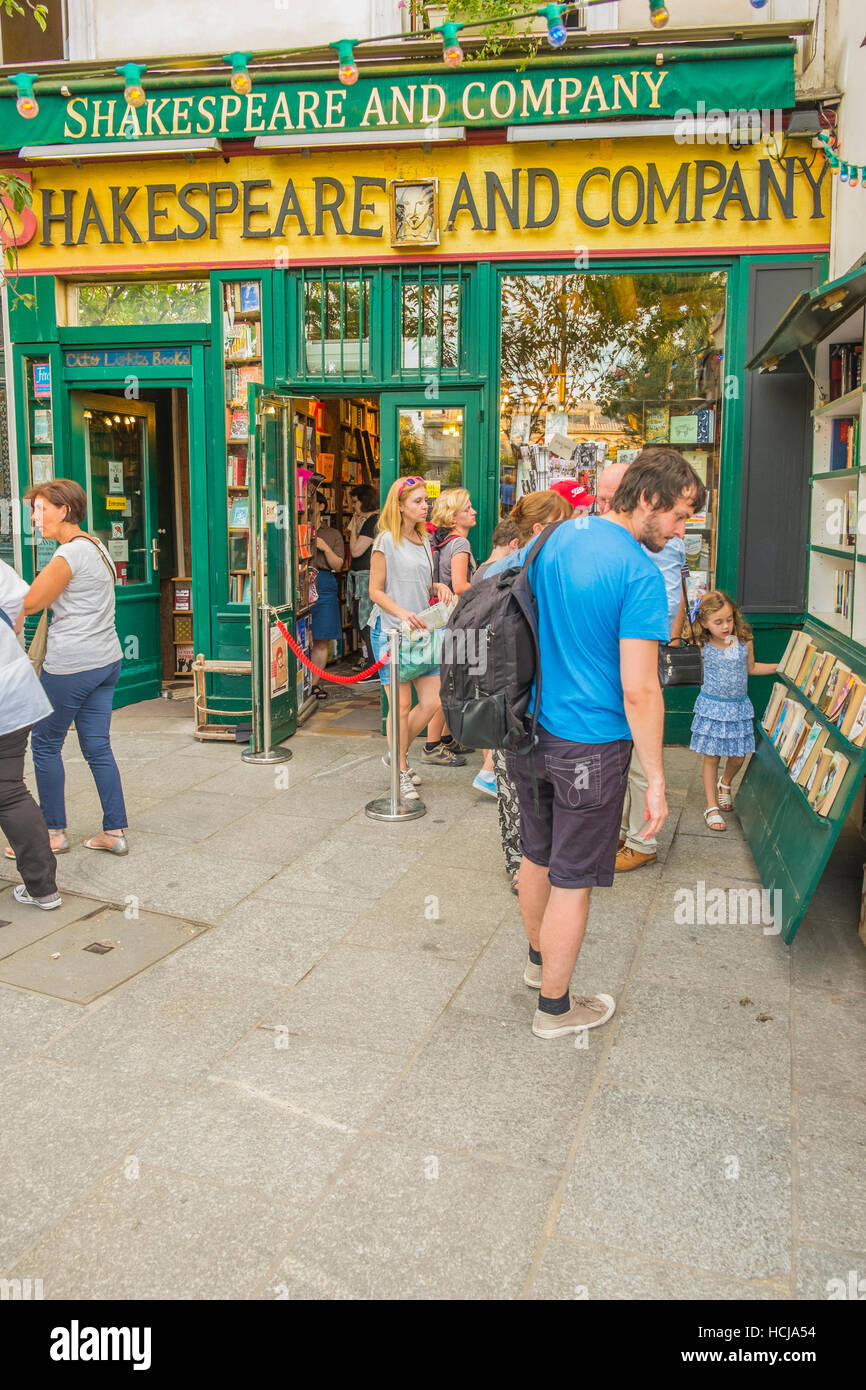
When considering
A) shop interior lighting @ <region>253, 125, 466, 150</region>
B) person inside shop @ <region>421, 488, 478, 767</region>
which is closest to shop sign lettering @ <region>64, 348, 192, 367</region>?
shop interior lighting @ <region>253, 125, 466, 150</region>

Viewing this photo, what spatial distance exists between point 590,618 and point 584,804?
2.00 feet

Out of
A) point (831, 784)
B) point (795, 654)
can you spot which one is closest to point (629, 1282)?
point (831, 784)

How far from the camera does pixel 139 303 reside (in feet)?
28.7

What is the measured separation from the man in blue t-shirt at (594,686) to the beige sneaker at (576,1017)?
148 mm

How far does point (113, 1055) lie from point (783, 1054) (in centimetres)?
230

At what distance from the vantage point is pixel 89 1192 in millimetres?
2967

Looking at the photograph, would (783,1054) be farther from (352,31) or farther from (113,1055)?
(352,31)

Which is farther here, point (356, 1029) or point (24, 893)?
point (24, 893)

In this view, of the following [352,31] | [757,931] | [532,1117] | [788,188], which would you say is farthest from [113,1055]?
[352,31]

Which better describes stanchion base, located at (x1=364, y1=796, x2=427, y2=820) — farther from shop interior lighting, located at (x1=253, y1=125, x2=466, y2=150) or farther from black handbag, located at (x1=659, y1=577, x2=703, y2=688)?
shop interior lighting, located at (x1=253, y1=125, x2=466, y2=150)

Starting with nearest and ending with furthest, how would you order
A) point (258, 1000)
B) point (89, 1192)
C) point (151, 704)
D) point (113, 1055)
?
point (89, 1192)
point (113, 1055)
point (258, 1000)
point (151, 704)

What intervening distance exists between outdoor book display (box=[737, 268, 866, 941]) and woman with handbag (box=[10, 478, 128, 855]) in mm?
3369

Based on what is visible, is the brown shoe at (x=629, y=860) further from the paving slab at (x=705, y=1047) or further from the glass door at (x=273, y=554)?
the glass door at (x=273, y=554)

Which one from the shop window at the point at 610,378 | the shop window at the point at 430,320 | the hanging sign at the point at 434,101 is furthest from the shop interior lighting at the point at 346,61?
the shop window at the point at 610,378
